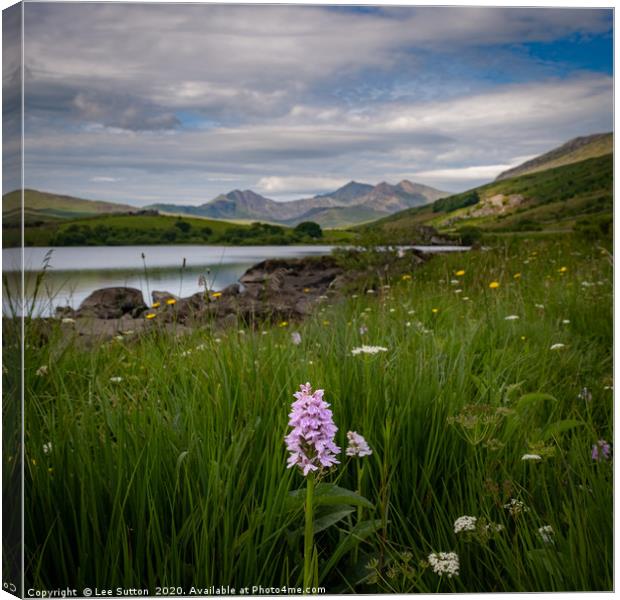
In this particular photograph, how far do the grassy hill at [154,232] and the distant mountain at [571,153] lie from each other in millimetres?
918

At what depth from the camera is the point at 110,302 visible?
3279 millimetres

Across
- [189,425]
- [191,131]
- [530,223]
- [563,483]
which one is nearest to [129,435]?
[189,425]

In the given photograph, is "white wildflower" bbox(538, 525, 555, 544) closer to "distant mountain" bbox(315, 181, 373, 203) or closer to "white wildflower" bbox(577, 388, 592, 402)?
"white wildflower" bbox(577, 388, 592, 402)

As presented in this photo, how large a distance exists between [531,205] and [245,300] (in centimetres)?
152

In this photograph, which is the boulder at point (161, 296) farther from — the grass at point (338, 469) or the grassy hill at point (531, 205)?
the grassy hill at point (531, 205)

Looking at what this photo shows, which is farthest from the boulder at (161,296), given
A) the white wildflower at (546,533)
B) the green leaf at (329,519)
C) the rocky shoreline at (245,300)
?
the white wildflower at (546,533)

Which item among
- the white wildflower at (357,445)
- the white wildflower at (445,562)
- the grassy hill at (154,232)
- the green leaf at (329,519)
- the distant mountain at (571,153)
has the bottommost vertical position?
the white wildflower at (445,562)

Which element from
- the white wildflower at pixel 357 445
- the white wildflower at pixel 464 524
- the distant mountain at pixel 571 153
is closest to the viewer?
the white wildflower at pixel 357 445

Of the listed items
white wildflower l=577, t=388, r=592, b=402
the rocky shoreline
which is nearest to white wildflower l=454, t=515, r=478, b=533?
white wildflower l=577, t=388, r=592, b=402

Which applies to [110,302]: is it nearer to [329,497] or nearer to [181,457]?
[181,457]

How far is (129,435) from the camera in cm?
250

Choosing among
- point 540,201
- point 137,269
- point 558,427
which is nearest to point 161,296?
point 137,269

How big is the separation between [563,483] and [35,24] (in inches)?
111

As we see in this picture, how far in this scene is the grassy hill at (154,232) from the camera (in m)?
3.02
